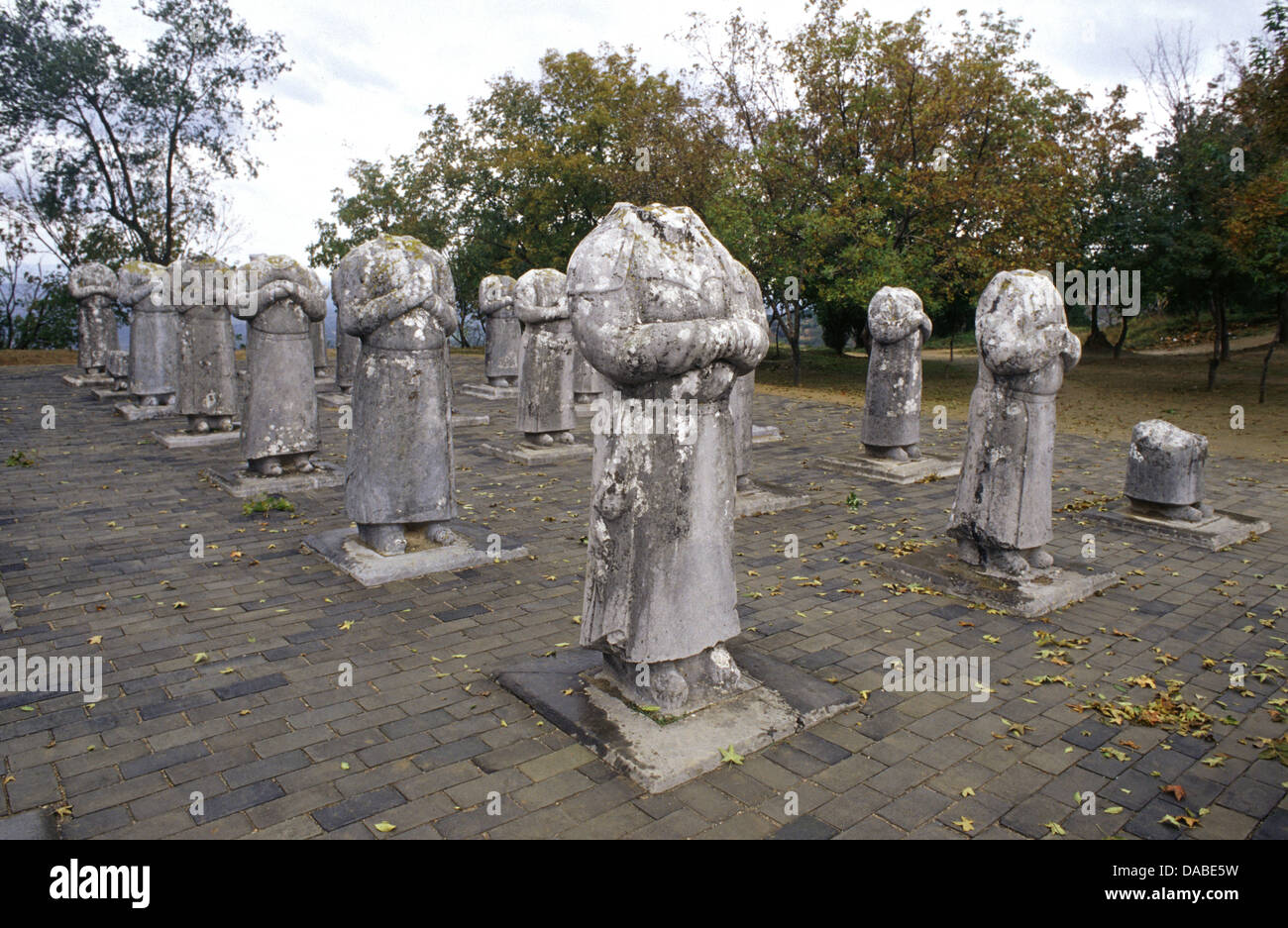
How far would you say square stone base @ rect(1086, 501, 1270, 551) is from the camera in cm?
836

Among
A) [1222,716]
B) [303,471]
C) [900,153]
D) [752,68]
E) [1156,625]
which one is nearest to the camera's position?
[1222,716]

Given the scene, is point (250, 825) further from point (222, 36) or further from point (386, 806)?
point (222, 36)

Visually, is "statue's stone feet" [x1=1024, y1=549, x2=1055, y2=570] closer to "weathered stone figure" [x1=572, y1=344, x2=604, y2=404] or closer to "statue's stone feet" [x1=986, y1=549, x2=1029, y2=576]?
"statue's stone feet" [x1=986, y1=549, x2=1029, y2=576]

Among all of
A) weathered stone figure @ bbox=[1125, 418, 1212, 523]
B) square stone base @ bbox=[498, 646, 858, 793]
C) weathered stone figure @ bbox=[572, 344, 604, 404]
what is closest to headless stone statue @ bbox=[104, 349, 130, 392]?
weathered stone figure @ bbox=[572, 344, 604, 404]

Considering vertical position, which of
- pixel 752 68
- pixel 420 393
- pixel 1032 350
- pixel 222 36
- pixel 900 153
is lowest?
pixel 420 393

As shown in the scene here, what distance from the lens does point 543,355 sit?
484 inches

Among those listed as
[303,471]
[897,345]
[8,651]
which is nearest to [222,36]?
[303,471]

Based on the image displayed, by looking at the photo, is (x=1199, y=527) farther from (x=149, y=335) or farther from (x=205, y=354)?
(x=149, y=335)

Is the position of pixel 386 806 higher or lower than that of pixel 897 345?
lower

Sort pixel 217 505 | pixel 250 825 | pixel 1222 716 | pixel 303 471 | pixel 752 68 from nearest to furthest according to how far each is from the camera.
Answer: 1. pixel 250 825
2. pixel 1222 716
3. pixel 217 505
4. pixel 303 471
5. pixel 752 68

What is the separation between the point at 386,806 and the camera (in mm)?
3855

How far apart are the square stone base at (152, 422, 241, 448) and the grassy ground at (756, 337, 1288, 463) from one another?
12.9 m

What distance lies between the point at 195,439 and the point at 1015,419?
1114 cm

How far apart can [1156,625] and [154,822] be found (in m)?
6.50
